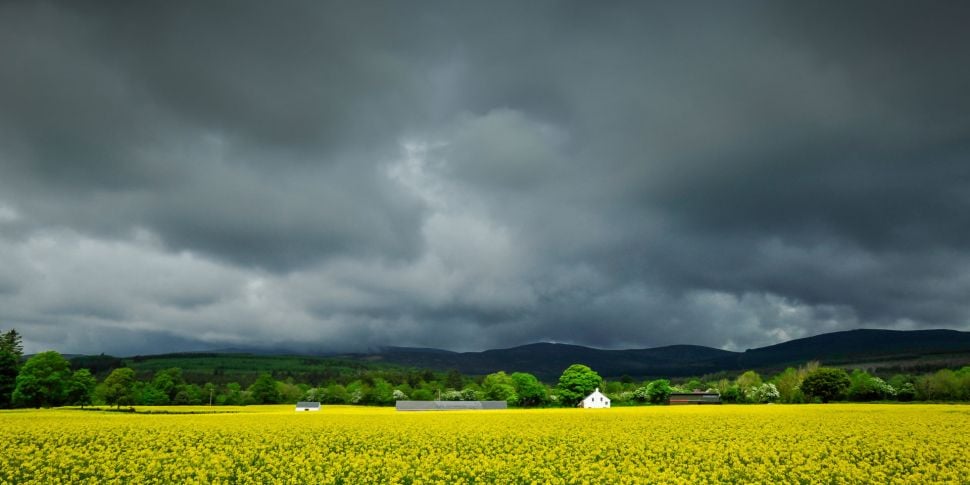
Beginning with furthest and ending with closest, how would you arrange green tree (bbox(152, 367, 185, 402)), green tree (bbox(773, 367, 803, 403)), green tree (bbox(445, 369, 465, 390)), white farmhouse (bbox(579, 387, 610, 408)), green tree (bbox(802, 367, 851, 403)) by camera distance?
green tree (bbox(445, 369, 465, 390)) → green tree (bbox(152, 367, 185, 402)) → white farmhouse (bbox(579, 387, 610, 408)) → green tree (bbox(773, 367, 803, 403)) → green tree (bbox(802, 367, 851, 403))

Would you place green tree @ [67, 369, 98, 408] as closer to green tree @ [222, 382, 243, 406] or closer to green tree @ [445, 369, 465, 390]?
green tree @ [222, 382, 243, 406]

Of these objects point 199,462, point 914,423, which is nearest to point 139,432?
point 199,462

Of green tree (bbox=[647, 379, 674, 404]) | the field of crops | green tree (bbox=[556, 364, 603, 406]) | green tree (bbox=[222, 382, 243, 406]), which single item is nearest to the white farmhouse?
green tree (bbox=[556, 364, 603, 406])

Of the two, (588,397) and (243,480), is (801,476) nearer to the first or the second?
(243,480)

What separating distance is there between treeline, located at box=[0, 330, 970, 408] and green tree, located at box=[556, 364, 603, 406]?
0.24 m

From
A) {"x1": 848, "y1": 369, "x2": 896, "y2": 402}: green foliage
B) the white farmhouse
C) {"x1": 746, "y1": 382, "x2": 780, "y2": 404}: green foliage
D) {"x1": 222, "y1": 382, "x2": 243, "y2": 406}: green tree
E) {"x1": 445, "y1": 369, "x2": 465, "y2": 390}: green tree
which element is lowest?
{"x1": 222, "y1": 382, "x2": 243, "y2": 406}: green tree

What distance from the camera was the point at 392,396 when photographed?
152 m

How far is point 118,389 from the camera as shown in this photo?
113812mm

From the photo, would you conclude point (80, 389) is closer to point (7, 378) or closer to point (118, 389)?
point (118, 389)

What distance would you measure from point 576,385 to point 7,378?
368 feet

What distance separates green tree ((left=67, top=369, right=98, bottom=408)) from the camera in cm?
10573

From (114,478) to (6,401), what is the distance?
96.2 m

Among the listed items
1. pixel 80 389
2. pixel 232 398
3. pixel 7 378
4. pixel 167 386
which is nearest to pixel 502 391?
pixel 232 398

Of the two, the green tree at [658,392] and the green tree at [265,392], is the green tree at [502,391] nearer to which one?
the green tree at [658,392]
